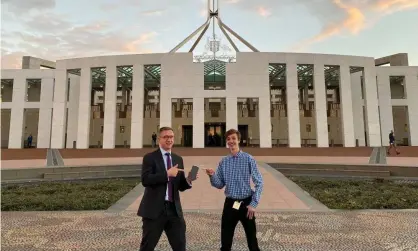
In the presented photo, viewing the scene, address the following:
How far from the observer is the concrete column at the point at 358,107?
34.4m

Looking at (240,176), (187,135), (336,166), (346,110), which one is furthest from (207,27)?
(240,176)

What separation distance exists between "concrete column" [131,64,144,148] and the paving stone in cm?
2481

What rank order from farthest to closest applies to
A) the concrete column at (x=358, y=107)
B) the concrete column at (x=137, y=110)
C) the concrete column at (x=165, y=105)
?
the concrete column at (x=358, y=107) → the concrete column at (x=137, y=110) → the concrete column at (x=165, y=105)

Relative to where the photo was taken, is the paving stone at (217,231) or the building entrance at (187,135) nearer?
the paving stone at (217,231)

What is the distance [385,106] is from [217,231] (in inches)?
1420

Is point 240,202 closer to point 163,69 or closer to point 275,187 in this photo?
point 275,187

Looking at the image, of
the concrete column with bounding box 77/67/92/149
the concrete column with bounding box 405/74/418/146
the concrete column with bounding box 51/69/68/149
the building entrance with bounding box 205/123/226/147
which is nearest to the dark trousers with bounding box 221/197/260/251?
the concrete column with bounding box 77/67/92/149

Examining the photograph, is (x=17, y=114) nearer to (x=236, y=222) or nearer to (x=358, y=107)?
(x=236, y=222)

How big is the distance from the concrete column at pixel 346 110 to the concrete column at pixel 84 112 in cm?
2924

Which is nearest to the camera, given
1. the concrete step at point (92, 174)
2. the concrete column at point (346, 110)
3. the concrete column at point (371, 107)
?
the concrete step at point (92, 174)

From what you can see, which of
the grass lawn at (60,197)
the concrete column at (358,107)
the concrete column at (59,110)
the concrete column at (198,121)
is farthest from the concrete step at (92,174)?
the concrete column at (358,107)

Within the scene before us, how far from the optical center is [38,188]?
9484mm

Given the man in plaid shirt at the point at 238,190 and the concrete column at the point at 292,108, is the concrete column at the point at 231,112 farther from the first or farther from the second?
the man in plaid shirt at the point at 238,190

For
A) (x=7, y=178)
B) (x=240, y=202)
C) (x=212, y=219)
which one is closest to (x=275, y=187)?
(x=212, y=219)
